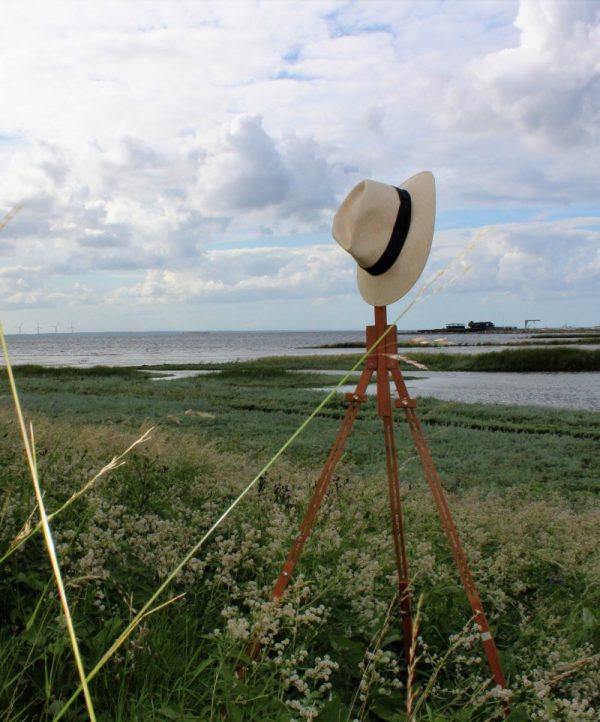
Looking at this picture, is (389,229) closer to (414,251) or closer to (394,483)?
(414,251)

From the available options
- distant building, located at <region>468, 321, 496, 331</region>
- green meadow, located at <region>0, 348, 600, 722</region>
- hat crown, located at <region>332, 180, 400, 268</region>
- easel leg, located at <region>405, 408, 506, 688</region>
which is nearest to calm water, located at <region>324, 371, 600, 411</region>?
green meadow, located at <region>0, 348, 600, 722</region>

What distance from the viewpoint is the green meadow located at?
9.87 feet

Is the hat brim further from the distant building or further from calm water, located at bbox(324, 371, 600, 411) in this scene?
the distant building

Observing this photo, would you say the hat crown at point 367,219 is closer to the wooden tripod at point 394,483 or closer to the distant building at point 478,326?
the wooden tripod at point 394,483

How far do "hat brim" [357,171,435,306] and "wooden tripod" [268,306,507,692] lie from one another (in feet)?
0.41

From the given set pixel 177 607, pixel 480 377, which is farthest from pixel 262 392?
pixel 177 607

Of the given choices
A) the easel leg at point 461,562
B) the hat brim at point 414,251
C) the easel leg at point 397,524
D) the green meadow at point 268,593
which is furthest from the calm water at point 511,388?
the hat brim at point 414,251

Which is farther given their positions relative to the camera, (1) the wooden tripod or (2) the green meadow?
(1) the wooden tripod

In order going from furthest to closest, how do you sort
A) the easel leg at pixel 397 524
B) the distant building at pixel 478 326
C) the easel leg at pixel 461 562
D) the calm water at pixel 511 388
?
1. the distant building at pixel 478 326
2. the calm water at pixel 511 388
3. the easel leg at pixel 397 524
4. the easel leg at pixel 461 562

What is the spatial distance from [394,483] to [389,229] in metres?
1.37

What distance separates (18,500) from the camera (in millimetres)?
4809

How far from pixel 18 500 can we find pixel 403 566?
2.72 m

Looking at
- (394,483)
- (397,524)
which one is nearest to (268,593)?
(397,524)

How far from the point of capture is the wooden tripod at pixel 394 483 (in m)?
3.54
